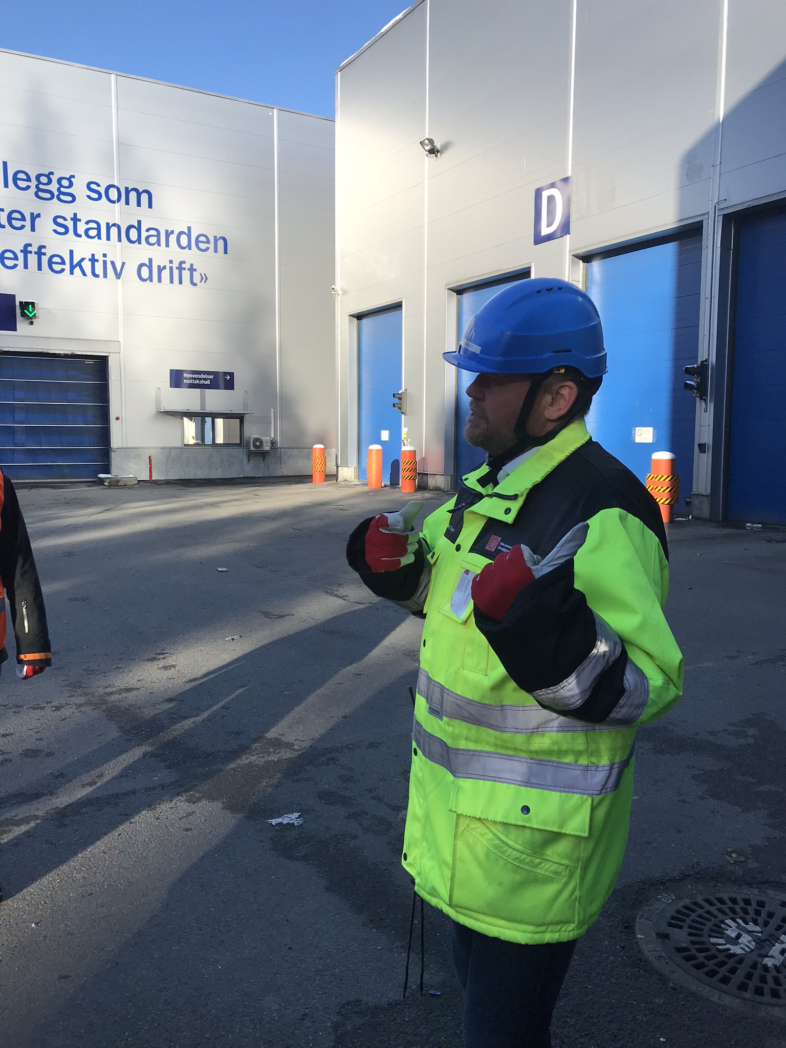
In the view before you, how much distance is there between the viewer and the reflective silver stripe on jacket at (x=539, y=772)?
5.37ft

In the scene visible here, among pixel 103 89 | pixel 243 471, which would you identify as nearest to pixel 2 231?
pixel 103 89

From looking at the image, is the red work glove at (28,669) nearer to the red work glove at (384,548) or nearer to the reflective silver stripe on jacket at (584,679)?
the red work glove at (384,548)

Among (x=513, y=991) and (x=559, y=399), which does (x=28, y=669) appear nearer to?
(x=513, y=991)

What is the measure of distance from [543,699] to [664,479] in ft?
40.7

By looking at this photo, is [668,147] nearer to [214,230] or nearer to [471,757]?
[471,757]

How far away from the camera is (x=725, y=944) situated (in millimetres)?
2805

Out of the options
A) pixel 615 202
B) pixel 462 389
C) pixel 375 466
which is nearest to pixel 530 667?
pixel 615 202

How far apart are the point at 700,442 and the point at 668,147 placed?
5102mm

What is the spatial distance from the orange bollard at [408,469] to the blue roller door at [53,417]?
38.8ft

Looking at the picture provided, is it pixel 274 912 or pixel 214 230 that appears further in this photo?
pixel 214 230

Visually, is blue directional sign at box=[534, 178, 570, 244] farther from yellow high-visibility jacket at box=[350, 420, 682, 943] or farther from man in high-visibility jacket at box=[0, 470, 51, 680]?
yellow high-visibility jacket at box=[350, 420, 682, 943]

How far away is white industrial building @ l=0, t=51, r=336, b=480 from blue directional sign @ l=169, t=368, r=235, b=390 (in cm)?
5

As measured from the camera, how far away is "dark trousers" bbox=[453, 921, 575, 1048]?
66.4 inches

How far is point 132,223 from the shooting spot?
2600 centimetres
